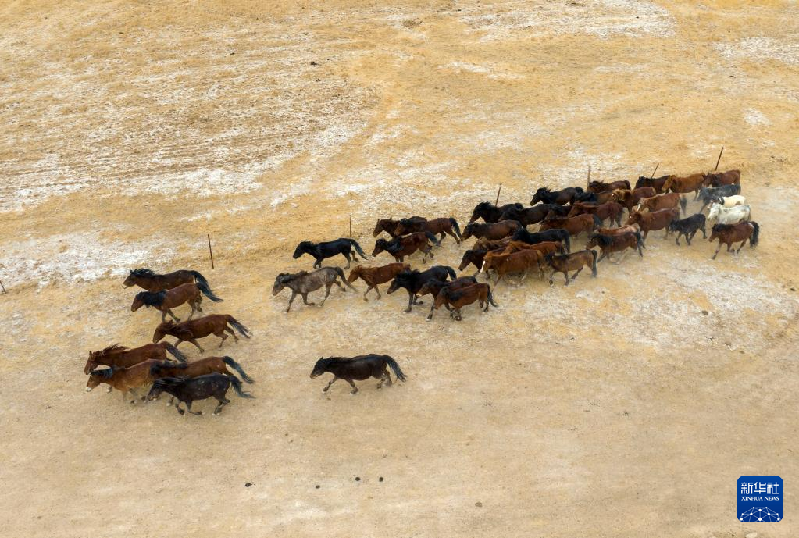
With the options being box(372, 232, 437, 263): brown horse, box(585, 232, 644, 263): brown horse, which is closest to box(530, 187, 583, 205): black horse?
box(585, 232, 644, 263): brown horse

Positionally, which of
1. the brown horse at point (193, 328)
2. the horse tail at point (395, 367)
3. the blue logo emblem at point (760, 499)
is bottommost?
the blue logo emblem at point (760, 499)

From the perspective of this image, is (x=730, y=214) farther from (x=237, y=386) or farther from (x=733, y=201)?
(x=237, y=386)

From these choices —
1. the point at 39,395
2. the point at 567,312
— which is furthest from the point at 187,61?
the point at 567,312

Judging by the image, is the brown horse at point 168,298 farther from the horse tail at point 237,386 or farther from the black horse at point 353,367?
the black horse at point 353,367

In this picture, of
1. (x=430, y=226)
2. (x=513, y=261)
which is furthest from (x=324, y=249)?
(x=513, y=261)

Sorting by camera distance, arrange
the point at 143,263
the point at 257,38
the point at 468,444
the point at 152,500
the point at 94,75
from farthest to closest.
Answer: the point at 257,38 → the point at 94,75 → the point at 143,263 → the point at 468,444 → the point at 152,500

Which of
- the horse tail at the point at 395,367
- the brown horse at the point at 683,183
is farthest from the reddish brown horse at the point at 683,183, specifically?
the horse tail at the point at 395,367

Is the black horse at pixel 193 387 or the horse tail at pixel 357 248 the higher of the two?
the horse tail at pixel 357 248

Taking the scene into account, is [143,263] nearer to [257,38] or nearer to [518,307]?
[518,307]
